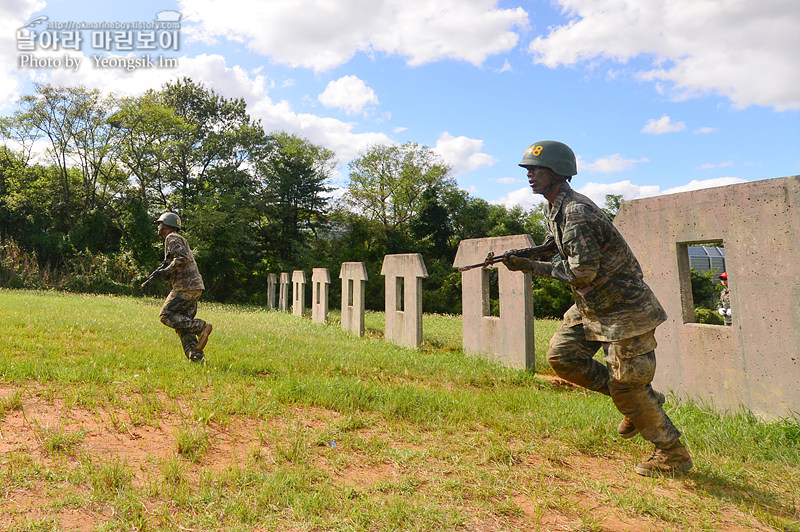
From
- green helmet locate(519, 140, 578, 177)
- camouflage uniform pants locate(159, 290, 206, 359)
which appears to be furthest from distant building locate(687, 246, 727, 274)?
green helmet locate(519, 140, 578, 177)

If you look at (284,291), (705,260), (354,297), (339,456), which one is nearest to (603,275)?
(339,456)

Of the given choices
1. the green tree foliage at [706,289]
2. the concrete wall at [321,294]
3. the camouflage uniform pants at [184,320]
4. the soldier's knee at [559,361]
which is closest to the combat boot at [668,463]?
the soldier's knee at [559,361]

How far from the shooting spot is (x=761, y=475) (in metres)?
4.08

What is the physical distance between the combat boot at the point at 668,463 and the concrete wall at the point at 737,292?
2084 millimetres

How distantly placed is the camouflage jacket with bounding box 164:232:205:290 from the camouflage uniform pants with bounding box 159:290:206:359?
12 cm

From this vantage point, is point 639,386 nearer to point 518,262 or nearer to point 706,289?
point 518,262

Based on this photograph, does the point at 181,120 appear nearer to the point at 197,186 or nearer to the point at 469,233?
the point at 197,186

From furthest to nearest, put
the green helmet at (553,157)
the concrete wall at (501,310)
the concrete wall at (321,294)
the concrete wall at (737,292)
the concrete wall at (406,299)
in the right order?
the concrete wall at (321,294) → the concrete wall at (406,299) → the concrete wall at (501,310) → the concrete wall at (737,292) → the green helmet at (553,157)

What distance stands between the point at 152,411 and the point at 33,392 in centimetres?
146

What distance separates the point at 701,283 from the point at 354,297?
16543 millimetres

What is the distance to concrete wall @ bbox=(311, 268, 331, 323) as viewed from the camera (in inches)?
708

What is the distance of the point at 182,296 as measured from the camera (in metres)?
7.70

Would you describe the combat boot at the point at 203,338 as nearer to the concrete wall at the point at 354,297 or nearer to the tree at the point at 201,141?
the concrete wall at the point at 354,297

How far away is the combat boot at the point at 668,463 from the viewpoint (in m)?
4.00
